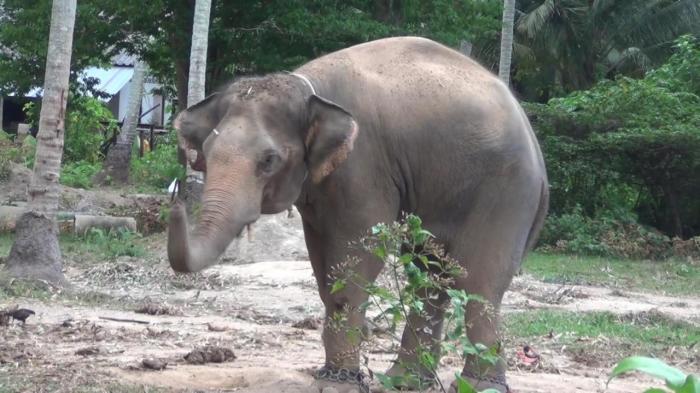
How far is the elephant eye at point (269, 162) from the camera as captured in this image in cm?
576

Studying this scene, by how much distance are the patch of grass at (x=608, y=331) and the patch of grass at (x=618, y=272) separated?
3081 mm

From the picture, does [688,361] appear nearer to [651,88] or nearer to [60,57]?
[60,57]

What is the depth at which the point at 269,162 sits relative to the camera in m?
5.80

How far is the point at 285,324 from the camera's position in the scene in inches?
379

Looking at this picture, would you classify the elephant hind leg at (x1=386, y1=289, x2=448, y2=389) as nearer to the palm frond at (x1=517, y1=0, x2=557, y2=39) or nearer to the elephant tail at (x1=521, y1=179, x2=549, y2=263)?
the elephant tail at (x1=521, y1=179, x2=549, y2=263)

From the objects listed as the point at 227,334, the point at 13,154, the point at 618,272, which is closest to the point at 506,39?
the point at 618,272

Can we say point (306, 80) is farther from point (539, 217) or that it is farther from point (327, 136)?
point (539, 217)

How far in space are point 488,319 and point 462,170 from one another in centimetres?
80

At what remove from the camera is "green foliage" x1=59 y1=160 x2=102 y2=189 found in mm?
20797

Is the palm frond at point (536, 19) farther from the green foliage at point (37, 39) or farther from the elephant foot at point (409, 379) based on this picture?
the elephant foot at point (409, 379)

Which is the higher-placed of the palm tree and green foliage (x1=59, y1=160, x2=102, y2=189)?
the palm tree

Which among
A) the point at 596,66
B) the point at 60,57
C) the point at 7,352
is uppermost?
the point at 596,66

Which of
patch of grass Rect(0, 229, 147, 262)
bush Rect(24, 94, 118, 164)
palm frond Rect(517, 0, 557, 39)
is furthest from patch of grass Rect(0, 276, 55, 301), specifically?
palm frond Rect(517, 0, 557, 39)

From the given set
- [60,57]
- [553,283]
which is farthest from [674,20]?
[60,57]
